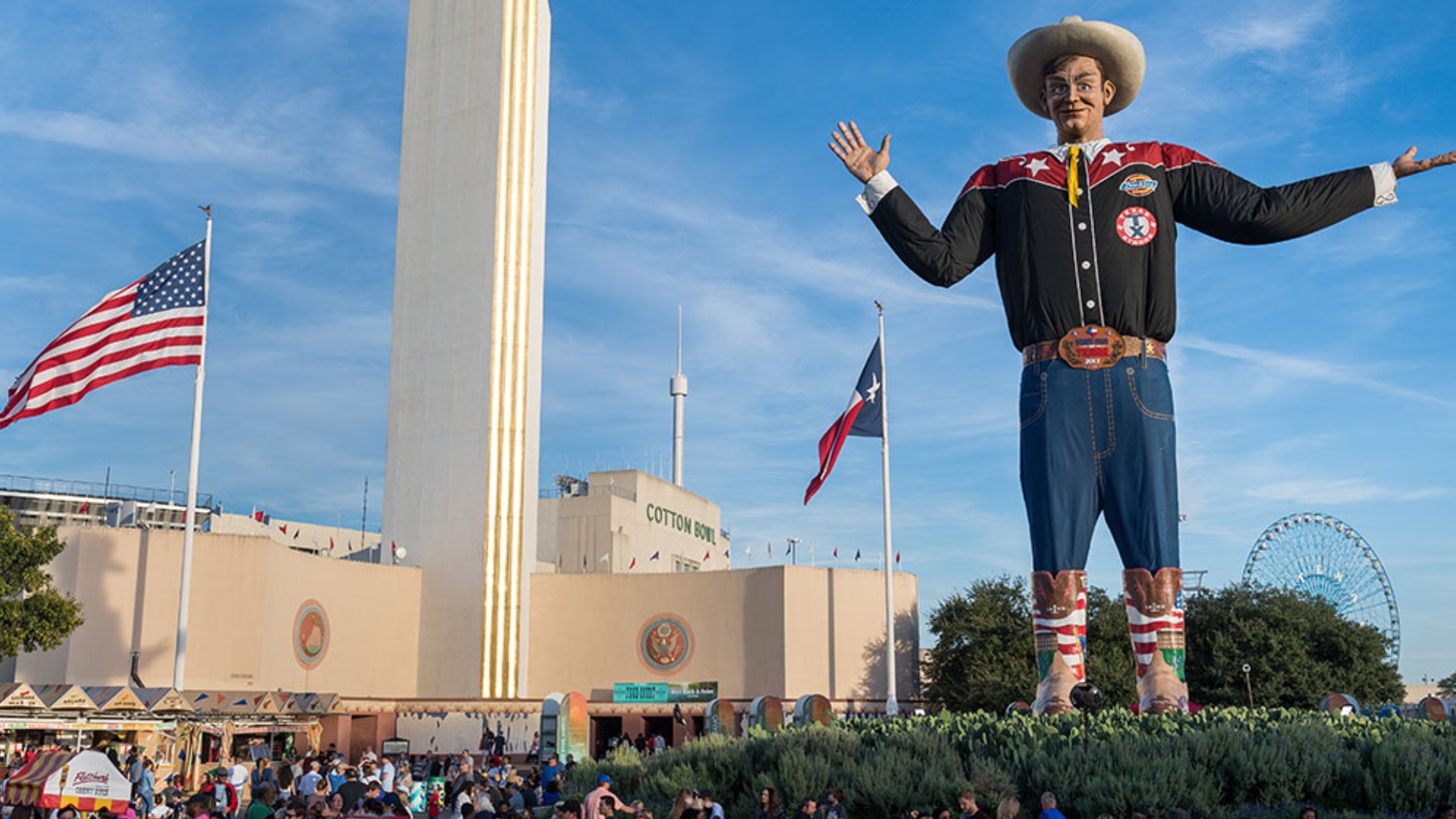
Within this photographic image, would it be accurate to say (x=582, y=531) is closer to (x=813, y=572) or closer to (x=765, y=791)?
(x=813, y=572)

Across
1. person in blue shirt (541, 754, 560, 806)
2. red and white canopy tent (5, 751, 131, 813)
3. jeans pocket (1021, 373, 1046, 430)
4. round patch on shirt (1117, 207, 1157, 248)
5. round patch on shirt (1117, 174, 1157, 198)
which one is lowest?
person in blue shirt (541, 754, 560, 806)

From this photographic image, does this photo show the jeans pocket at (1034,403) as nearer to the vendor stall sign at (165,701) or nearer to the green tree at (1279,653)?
the vendor stall sign at (165,701)

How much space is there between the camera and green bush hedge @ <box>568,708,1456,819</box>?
11016 mm

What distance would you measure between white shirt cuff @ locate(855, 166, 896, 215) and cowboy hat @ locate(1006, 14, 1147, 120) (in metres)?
2.03

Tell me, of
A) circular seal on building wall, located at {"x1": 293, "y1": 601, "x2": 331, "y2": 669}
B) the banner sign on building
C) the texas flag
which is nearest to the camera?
the texas flag

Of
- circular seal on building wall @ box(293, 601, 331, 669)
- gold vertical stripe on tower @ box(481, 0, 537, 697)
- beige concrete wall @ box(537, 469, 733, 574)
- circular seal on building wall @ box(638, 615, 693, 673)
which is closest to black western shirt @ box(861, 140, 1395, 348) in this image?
circular seal on building wall @ box(293, 601, 331, 669)

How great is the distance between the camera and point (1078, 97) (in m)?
13.9

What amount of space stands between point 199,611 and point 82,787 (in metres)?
22.3

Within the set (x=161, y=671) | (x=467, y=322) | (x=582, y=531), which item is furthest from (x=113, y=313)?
(x=582, y=531)

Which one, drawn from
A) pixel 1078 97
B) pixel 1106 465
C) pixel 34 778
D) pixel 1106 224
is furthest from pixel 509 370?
pixel 1106 465

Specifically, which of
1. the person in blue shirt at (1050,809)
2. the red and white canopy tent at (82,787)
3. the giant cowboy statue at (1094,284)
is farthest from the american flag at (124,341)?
the person in blue shirt at (1050,809)

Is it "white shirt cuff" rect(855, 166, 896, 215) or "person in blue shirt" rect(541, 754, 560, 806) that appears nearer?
"white shirt cuff" rect(855, 166, 896, 215)

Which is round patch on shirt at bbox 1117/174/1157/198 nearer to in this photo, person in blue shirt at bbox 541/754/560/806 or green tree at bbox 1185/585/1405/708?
person in blue shirt at bbox 541/754/560/806

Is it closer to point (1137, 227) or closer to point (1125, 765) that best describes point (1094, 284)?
point (1137, 227)
